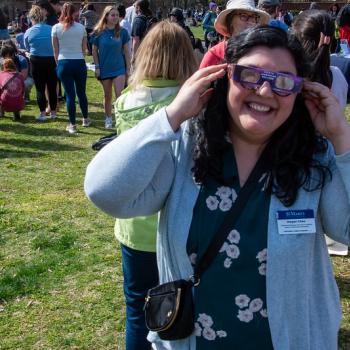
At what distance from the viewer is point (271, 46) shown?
63.6 inches

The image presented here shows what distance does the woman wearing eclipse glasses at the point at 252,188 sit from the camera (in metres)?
1.59

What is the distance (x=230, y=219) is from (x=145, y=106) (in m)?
0.99

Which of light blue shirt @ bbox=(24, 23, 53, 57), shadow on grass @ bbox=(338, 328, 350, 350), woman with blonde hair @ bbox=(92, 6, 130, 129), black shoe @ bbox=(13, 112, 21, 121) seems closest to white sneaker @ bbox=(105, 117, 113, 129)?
woman with blonde hair @ bbox=(92, 6, 130, 129)

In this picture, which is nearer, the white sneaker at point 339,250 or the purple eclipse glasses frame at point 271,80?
the purple eclipse glasses frame at point 271,80

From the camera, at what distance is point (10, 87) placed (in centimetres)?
855

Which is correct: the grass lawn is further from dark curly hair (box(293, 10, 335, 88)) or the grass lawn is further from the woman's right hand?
the woman's right hand

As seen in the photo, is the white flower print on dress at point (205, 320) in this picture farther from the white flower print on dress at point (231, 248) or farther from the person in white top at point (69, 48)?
the person in white top at point (69, 48)

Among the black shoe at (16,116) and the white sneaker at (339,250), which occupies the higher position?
the white sneaker at (339,250)

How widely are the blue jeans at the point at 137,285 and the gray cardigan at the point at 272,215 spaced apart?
828 mm

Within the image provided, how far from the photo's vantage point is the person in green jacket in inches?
97.7

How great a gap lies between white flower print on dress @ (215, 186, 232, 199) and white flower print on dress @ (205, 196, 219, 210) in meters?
0.02

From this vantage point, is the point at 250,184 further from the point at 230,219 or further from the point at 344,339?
the point at 344,339

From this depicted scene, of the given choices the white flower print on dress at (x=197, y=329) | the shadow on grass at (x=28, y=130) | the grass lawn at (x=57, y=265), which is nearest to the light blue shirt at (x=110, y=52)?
the shadow on grass at (x=28, y=130)

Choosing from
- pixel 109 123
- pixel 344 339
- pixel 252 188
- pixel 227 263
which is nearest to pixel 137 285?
pixel 227 263
